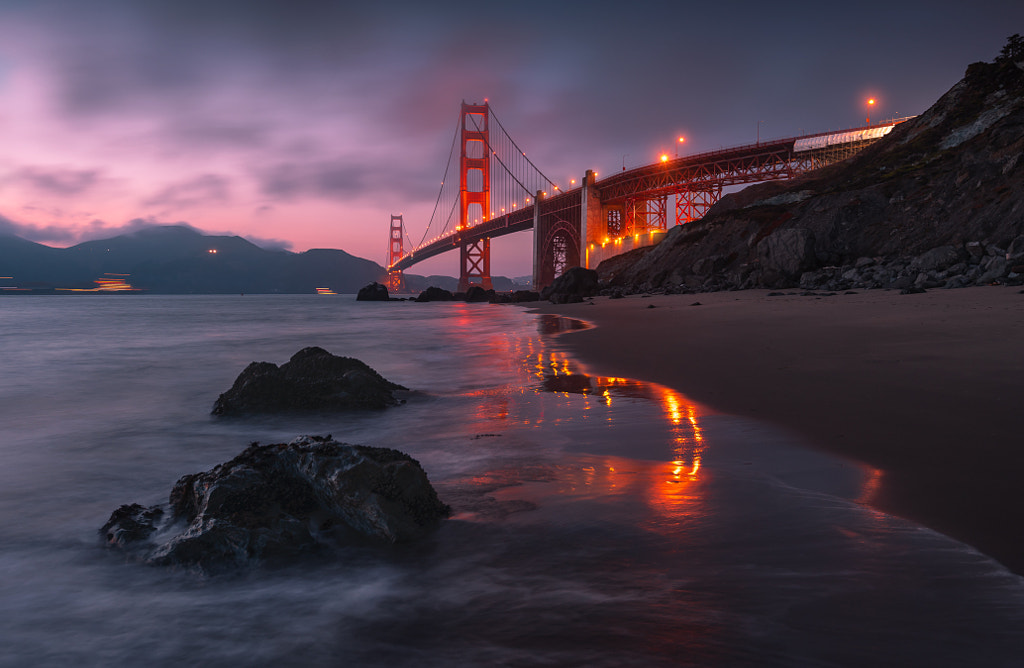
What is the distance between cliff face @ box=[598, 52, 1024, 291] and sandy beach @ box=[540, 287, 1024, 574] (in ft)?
16.2

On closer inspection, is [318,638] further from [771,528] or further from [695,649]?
[771,528]

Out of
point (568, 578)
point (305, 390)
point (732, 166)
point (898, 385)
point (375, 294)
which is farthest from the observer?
point (375, 294)

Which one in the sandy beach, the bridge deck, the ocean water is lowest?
the ocean water

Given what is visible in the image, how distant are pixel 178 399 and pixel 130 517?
14.1 feet

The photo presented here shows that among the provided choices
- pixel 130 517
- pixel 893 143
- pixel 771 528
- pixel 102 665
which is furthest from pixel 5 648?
pixel 893 143

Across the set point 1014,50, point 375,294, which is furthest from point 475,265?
point 1014,50

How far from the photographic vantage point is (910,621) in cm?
145

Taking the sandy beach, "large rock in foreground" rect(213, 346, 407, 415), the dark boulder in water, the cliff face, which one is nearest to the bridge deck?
the cliff face

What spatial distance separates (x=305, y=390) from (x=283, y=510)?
2.64m

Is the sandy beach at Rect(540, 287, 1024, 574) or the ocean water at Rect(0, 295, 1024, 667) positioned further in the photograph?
the sandy beach at Rect(540, 287, 1024, 574)

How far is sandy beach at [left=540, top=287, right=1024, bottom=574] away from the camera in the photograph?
88.5 inches

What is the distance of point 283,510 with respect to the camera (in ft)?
7.68

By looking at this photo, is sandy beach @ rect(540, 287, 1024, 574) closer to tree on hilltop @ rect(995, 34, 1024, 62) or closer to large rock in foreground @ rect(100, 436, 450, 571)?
large rock in foreground @ rect(100, 436, 450, 571)

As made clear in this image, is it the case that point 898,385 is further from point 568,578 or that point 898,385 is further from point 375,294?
point 375,294
